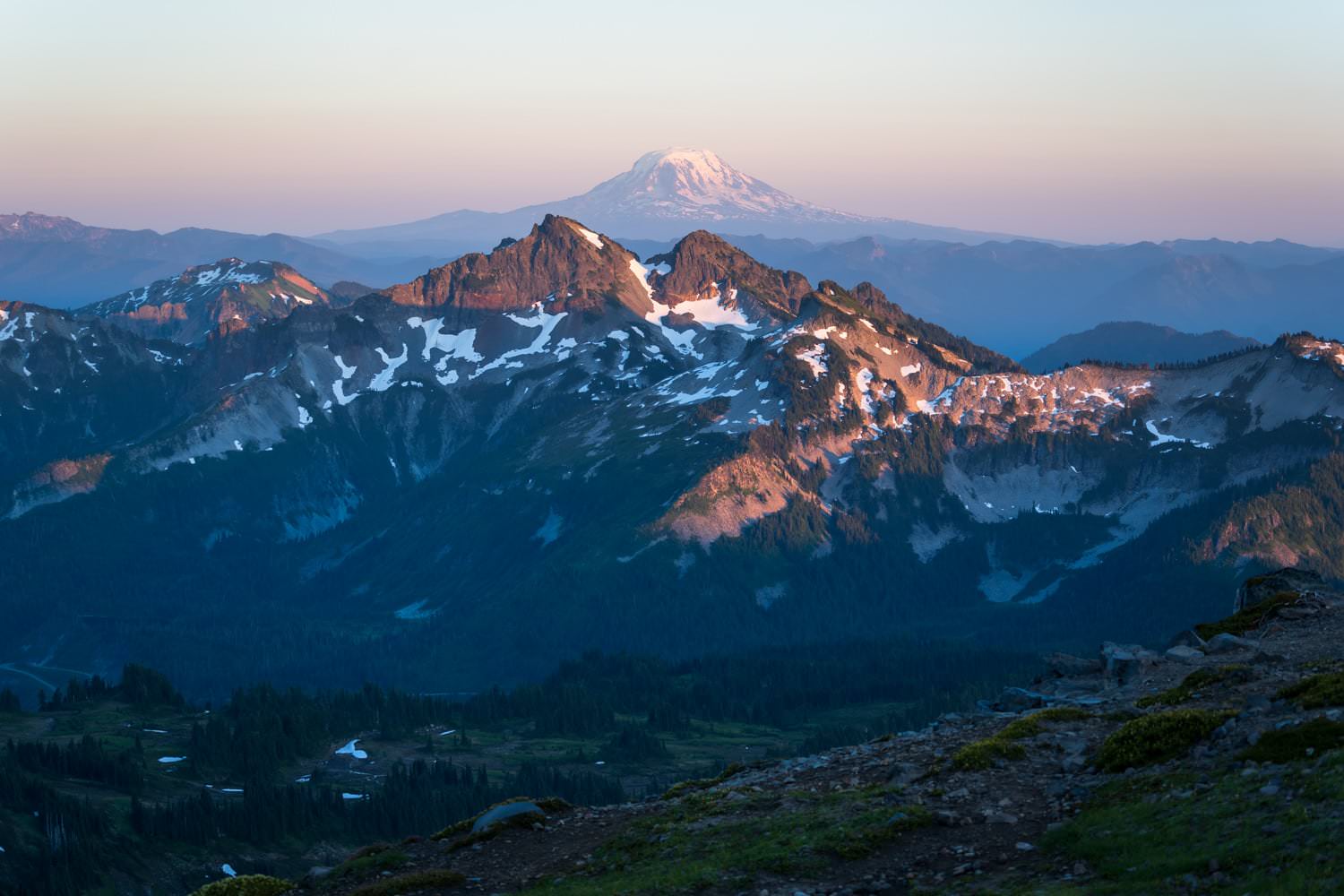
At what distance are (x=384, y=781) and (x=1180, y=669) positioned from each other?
155m

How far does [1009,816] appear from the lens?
44.4 metres

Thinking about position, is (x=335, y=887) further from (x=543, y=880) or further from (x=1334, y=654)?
(x=1334, y=654)

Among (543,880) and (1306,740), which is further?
(543,880)

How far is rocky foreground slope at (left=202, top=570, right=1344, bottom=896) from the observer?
38.1 m

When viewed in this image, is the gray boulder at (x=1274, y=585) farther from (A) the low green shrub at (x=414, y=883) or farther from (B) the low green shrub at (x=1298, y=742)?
(A) the low green shrub at (x=414, y=883)

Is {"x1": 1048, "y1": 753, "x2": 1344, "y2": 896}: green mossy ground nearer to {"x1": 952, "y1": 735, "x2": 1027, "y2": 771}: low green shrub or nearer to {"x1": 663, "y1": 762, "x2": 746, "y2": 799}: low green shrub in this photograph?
{"x1": 952, "y1": 735, "x2": 1027, "y2": 771}: low green shrub

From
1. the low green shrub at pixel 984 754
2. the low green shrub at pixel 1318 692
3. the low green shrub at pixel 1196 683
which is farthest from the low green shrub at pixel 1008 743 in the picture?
the low green shrub at pixel 1318 692

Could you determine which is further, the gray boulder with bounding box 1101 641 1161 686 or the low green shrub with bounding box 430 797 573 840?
the gray boulder with bounding box 1101 641 1161 686

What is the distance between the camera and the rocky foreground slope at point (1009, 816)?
38062 mm

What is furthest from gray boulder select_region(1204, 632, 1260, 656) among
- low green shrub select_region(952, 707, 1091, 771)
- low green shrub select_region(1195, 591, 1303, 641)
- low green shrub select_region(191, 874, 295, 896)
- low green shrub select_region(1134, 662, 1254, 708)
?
low green shrub select_region(191, 874, 295, 896)

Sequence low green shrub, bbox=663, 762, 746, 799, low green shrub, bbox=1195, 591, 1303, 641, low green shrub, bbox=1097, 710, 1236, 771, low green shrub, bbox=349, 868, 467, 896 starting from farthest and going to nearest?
low green shrub, bbox=1195, 591, 1303, 641, low green shrub, bbox=663, 762, 746, 799, low green shrub, bbox=349, 868, 467, 896, low green shrub, bbox=1097, 710, 1236, 771

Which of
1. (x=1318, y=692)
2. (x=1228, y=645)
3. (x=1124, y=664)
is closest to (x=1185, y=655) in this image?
(x=1228, y=645)

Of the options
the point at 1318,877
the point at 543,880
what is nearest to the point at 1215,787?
the point at 1318,877

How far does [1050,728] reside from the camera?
53.6m
